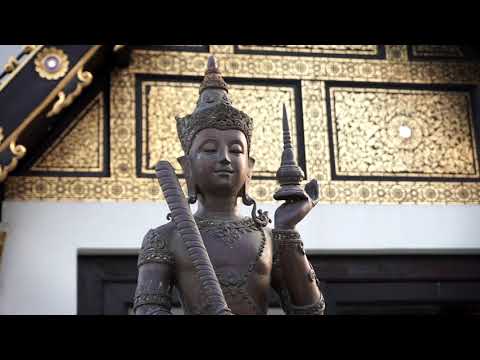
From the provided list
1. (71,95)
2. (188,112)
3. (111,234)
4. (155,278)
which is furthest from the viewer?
(188,112)

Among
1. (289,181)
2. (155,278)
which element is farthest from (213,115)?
(155,278)

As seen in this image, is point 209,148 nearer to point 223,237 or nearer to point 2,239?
point 223,237

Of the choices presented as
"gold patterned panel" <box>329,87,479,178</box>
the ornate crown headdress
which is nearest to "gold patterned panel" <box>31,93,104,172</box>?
"gold patterned panel" <box>329,87,479,178</box>

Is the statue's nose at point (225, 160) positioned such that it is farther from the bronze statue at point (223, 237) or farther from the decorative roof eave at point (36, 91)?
the decorative roof eave at point (36, 91)

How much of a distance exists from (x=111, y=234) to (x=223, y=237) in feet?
6.62

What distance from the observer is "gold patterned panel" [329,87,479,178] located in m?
4.41

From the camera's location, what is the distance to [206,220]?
2.12 m

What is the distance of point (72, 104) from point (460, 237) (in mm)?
1738

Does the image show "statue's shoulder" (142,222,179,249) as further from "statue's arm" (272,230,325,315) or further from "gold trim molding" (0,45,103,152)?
"gold trim molding" (0,45,103,152)

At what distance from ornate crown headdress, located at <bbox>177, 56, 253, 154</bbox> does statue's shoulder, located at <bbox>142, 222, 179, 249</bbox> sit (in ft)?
0.65

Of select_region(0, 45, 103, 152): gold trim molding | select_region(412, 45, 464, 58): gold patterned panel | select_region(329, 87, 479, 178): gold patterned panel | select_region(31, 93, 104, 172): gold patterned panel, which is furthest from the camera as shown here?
select_region(412, 45, 464, 58): gold patterned panel

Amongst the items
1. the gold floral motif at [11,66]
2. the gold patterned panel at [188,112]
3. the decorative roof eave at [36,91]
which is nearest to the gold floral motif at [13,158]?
the decorative roof eave at [36,91]

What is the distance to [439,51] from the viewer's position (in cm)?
469
